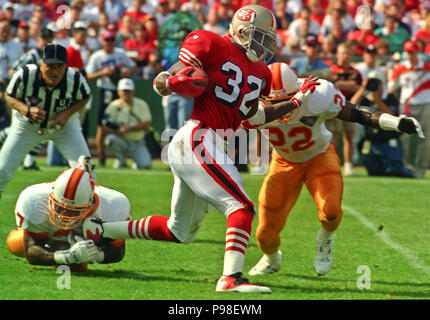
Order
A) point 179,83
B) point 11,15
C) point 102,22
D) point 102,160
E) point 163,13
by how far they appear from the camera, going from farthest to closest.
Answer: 1. point 102,22
2. point 163,13
3. point 11,15
4. point 102,160
5. point 179,83

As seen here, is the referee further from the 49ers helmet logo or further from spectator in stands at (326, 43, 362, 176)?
spectator in stands at (326, 43, 362, 176)

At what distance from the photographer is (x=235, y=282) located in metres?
4.32

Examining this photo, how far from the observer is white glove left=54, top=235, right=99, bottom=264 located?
185 inches

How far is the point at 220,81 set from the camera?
4547 mm

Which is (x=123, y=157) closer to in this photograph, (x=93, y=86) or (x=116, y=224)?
(x=93, y=86)

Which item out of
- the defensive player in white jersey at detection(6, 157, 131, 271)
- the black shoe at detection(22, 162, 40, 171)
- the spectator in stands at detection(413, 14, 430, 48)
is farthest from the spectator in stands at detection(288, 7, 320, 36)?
the defensive player in white jersey at detection(6, 157, 131, 271)

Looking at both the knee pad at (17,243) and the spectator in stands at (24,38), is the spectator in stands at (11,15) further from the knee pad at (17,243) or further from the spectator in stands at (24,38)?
the knee pad at (17,243)

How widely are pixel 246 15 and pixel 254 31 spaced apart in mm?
120

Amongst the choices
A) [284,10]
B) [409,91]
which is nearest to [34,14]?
[284,10]

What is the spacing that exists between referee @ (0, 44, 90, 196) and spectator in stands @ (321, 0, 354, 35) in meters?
7.17

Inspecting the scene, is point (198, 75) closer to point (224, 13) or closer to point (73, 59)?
point (73, 59)

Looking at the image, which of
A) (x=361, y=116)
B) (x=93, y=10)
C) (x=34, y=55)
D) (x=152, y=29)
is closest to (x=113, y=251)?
(x=361, y=116)

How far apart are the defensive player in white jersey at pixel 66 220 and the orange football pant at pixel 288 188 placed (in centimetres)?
99
